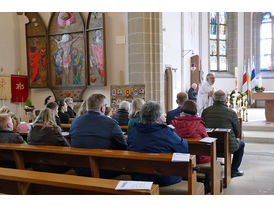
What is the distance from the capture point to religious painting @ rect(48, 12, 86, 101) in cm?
891

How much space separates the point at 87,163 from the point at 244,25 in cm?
1607

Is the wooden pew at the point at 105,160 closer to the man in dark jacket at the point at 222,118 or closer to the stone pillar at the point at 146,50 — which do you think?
A: the man in dark jacket at the point at 222,118

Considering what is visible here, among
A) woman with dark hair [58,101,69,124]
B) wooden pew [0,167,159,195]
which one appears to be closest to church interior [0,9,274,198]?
wooden pew [0,167,159,195]

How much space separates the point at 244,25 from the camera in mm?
16688

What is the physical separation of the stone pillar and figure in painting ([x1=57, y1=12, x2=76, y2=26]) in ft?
6.26

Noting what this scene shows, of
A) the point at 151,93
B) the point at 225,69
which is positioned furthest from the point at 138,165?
the point at 225,69

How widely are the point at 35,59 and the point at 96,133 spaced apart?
23.8 ft

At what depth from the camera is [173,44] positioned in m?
12.5

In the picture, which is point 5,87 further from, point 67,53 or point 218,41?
point 218,41

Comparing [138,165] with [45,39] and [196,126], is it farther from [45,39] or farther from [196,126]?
[45,39]

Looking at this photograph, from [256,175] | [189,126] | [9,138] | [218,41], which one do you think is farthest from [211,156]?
[218,41]

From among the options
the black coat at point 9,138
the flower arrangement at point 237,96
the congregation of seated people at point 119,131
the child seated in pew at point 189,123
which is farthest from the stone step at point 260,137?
A: the black coat at point 9,138

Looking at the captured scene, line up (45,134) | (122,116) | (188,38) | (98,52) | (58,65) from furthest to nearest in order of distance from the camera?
(188,38)
(58,65)
(98,52)
(122,116)
(45,134)

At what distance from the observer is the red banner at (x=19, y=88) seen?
9.34 m
